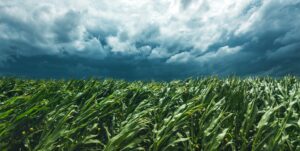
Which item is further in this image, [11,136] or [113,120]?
[113,120]

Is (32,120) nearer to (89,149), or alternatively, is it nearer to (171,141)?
(89,149)

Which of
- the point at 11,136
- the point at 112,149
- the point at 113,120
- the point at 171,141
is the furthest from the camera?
the point at 113,120

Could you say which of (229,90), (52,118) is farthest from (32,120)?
(229,90)

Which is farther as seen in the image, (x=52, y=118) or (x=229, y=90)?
(x=229, y=90)

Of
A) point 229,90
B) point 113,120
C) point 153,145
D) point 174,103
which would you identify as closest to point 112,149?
point 153,145

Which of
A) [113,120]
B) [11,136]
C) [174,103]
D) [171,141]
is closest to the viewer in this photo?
[171,141]

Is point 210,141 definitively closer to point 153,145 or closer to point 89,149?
point 153,145

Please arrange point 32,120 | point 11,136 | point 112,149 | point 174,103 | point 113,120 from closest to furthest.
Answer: point 112,149
point 11,136
point 32,120
point 113,120
point 174,103

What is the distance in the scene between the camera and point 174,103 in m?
5.70

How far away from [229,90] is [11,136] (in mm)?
3360

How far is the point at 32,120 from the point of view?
15.9ft

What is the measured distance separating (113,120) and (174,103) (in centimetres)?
104

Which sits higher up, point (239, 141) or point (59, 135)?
point (59, 135)

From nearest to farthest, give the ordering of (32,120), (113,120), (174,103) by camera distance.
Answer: (32,120), (113,120), (174,103)
